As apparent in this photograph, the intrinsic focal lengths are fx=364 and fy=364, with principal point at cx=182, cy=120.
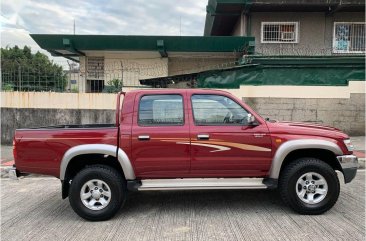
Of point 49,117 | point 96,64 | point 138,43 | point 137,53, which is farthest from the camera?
point 96,64

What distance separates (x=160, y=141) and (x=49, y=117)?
756 cm

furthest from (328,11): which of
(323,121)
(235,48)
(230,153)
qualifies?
(230,153)

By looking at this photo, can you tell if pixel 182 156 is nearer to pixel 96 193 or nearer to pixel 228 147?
pixel 228 147

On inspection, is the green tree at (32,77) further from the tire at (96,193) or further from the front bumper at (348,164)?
the front bumper at (348,164)

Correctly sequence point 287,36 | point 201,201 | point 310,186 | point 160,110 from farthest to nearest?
1. point 287,36
2. point 201,201
3. point 160,110
4. point 310,186

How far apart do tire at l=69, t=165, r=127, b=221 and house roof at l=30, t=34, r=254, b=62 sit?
9653mm

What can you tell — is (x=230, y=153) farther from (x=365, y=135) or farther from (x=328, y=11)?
(x=328, y=11)

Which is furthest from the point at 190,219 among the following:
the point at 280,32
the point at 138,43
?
the point at 280,32

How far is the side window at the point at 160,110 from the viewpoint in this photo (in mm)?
5309

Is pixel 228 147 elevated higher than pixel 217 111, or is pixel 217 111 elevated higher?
pixel 217 111

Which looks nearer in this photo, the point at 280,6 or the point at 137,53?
the point at 280,6

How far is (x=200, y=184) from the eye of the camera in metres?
5.20

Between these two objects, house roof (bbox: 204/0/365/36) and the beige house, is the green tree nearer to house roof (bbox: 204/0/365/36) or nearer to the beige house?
the beige house

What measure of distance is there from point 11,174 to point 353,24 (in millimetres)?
14178
